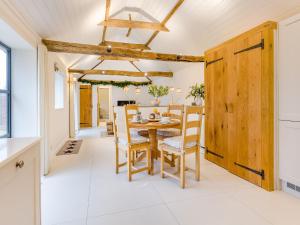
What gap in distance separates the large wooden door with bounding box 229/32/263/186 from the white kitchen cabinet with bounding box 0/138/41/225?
8.40ft

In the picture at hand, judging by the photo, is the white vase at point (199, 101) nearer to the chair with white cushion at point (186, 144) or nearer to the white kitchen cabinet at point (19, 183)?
the chair with white cushion at point (186, 144)

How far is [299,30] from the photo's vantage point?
204 centimetres

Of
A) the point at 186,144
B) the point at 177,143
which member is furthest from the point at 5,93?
the point at 186,144

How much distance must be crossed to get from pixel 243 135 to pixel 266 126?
392 mm

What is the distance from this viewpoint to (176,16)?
156 inches

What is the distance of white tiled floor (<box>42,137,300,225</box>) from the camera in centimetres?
176

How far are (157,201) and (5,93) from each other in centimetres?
268

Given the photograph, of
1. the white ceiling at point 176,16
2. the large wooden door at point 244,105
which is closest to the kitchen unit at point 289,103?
the large wooden door at point 244,105

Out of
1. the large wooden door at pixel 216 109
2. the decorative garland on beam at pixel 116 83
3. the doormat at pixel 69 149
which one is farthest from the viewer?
the decorative garland on beam at pixel 116 83

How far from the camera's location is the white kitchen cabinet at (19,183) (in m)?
0.90

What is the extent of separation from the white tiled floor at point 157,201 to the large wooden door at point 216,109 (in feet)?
1.27

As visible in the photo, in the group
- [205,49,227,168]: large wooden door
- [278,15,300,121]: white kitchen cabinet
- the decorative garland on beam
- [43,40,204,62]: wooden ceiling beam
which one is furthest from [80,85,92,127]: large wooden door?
[278,15,300,121]: white kitchen cabinet

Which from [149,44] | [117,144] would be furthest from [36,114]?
[149,44]

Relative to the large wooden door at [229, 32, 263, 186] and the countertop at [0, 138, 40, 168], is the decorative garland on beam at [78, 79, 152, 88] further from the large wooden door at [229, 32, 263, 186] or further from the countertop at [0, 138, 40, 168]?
the countertop at [0, 138, 40, 168]
